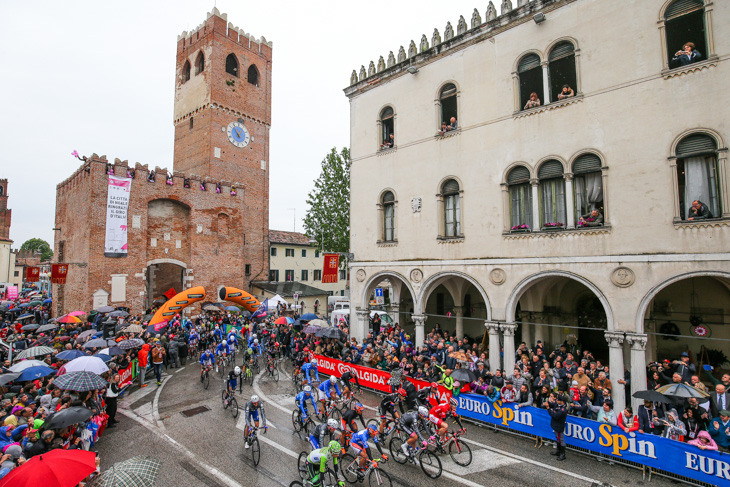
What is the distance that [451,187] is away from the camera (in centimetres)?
1906

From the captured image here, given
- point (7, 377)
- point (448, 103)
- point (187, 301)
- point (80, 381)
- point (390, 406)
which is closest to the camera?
point (80, 381)

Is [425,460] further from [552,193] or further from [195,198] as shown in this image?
[195,198]

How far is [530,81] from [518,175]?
13.0 feet

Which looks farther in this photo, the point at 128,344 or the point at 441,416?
the point at 128,344

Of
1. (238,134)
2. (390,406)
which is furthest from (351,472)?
(238,134)

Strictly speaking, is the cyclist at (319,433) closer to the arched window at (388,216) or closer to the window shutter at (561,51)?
the arched window at (388,216)

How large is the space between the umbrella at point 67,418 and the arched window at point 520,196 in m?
15.3

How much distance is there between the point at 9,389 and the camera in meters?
12.7

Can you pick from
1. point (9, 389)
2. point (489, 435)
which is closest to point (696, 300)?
point (489, 435)

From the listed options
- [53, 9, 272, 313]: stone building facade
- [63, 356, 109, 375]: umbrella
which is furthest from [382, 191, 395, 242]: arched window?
[53, 9, 272, 313]: stone building facade

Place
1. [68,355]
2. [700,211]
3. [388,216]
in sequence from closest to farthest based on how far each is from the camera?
[700,211] → [68,355] → [388,216]

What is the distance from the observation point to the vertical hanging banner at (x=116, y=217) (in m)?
29.8

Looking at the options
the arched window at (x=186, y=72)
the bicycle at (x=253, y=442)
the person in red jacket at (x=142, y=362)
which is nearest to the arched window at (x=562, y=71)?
the bicycle at (x=253, y=442)

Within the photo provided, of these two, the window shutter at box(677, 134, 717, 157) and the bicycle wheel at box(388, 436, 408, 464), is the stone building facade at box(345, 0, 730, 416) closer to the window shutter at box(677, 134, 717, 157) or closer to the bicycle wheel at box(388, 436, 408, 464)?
the window shutter at box(677, 134, 717, 157)
